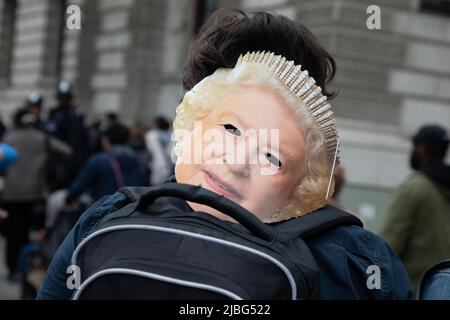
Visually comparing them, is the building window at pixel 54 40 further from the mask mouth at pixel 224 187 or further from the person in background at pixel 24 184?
the mask mouth at pixel 224 187

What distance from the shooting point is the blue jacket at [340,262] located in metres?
1.54

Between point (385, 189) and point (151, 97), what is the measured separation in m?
6.10

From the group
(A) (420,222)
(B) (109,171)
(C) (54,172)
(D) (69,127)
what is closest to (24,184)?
(C) (54,172)

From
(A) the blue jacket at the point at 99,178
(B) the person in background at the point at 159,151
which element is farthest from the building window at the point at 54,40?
(A) the blue jacket at the point at 99,178

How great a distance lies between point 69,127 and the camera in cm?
978

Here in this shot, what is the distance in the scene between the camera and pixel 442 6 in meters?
9.30

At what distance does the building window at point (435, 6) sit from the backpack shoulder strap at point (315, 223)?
26.2 feet

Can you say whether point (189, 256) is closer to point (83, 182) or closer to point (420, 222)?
point (420, 222)

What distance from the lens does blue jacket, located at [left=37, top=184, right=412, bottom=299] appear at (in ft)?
5.06

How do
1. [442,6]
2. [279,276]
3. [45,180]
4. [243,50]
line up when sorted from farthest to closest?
[442,6] → [45,180] → [243,50] → [279,276]

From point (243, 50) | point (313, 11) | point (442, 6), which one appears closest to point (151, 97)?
point (313, 11)

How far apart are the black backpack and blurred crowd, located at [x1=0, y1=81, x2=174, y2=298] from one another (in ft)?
12.8

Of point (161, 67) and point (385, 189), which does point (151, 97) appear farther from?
point (385, 189)

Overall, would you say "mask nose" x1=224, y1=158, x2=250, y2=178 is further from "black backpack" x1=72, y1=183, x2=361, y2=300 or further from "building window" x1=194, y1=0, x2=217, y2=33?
"building window" x1=194, y1=0, x2=217, y2=33
